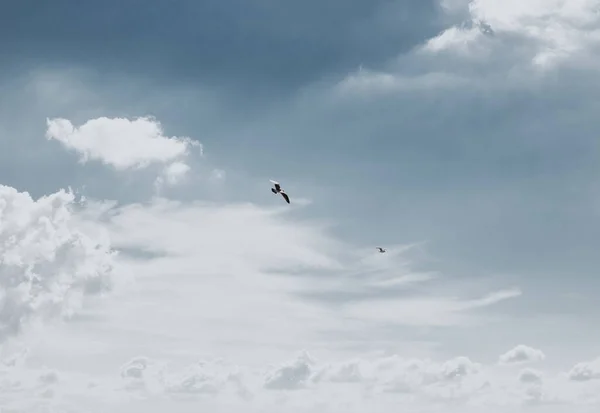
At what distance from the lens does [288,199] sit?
511 ft
